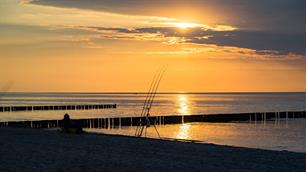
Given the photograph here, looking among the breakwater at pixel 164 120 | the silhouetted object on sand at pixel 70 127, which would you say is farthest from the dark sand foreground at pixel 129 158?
the breakwater at pixel 164 120

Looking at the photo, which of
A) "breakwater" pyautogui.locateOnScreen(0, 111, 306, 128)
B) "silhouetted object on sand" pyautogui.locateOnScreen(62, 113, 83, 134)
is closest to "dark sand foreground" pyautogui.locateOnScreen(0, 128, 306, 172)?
"silhouetted object on sand" pyautogui.locateOnScreen(62, 113, 83, 134)

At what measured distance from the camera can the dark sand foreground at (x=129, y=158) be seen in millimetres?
11336

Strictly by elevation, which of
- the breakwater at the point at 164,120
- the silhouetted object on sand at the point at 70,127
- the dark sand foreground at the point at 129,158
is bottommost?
the breakwater at the point at 164,120

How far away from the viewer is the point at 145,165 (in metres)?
11.7

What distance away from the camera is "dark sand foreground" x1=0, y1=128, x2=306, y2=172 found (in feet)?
37.2

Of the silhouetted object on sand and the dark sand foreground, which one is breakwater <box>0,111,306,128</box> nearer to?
the silhouetted object on sand

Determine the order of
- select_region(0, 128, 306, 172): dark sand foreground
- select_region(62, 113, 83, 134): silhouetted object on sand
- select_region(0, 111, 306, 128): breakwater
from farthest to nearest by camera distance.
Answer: select_region(0, 111, 306, 128): breakwater → select_region(62, 113, 83, 134): silhouetted object on sand → select_region(0, 128, 306, 172): dark sand foreground

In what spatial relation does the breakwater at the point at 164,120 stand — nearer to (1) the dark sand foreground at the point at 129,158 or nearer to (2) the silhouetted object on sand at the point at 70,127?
(2) the silhouetted object on sand at the point at 70,127

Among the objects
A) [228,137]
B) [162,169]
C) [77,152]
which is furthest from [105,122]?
[162,169]

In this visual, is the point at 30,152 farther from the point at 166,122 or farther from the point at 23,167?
the point at 166,122

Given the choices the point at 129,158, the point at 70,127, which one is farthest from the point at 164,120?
the point at 129,158

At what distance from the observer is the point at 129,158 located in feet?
42.4

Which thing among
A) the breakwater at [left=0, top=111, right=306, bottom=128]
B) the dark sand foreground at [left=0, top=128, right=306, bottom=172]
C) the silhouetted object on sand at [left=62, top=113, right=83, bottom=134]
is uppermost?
the dark sand foreground at [left=0, top=128, right=306, bottom=172]

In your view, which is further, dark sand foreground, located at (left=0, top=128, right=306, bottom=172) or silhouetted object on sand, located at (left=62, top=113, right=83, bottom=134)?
silhouetted object on sand, located at (left=62, top=113, right=83, bottom=134)
